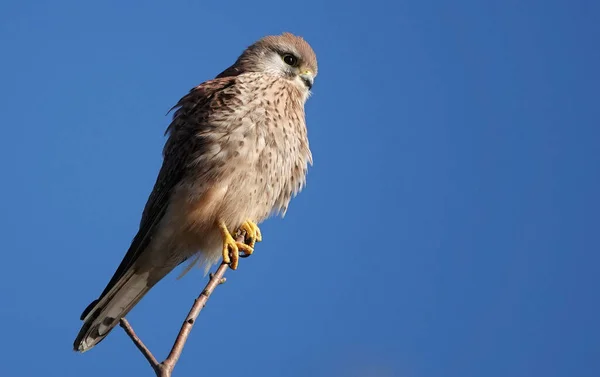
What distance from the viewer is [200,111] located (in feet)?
12.4

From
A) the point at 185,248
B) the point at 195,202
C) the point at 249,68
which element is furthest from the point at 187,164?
the point at 249,68

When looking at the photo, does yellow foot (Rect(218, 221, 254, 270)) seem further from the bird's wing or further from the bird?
the bird's wing

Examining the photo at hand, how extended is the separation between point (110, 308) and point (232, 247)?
64 cm

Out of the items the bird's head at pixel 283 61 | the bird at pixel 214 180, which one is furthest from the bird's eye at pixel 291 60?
the bird at pixel 214 180

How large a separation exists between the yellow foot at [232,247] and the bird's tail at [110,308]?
0.44 metres

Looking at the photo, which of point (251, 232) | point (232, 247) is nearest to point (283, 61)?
point (251, 232)

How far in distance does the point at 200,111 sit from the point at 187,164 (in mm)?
299

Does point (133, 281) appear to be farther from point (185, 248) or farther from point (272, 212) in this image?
point (272, 212)

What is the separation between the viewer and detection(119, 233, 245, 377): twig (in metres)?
1.95

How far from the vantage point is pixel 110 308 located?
344 cm

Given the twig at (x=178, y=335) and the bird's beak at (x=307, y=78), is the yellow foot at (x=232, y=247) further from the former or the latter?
the bird's beak at (x=307, y=78)

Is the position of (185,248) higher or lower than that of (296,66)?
lower

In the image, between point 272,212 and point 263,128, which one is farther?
point 272,212

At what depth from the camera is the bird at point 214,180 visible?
359cm
